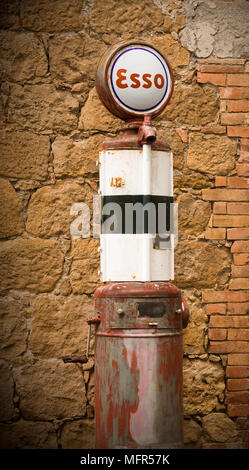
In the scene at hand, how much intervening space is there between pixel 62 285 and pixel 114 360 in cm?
101

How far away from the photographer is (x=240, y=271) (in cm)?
380

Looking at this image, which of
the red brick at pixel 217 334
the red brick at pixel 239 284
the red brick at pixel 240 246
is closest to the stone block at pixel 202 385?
the red brick at pixel 217 334

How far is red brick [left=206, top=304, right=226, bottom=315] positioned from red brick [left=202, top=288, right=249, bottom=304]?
0.02 metres

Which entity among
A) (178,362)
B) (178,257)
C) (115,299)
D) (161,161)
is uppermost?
(161,161)

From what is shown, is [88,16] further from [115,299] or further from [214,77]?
[115,299]

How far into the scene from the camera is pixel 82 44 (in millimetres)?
3826

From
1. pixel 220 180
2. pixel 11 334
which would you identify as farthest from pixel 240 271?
pixel 11 334

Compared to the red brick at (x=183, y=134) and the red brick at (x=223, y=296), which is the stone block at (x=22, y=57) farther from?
the red brick at (x=223, y=296)

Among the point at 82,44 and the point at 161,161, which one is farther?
the point at 82,44

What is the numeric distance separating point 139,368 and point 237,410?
4.03 feet

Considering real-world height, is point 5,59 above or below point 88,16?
below

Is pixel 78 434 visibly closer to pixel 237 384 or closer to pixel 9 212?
pixel 237 384

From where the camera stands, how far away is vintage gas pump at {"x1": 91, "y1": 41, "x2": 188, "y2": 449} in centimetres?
278

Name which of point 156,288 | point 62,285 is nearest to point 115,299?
point 156,288
